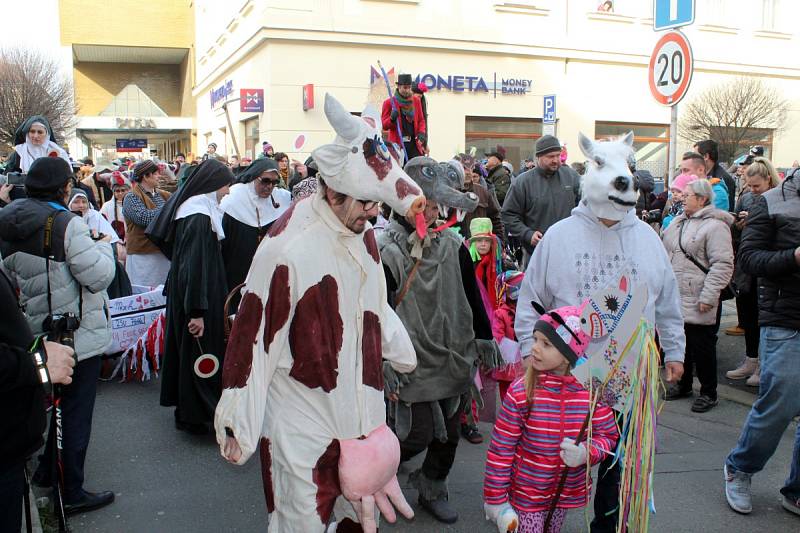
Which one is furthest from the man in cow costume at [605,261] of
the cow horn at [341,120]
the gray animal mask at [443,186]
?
the cow horn at [341,120]

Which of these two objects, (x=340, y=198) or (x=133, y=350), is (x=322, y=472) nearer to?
(x=340, y=198)

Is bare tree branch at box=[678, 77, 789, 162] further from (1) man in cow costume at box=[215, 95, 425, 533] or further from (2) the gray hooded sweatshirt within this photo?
(1) man in cow costume at box=[215, 95, 425, 533]

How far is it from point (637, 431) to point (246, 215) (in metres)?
3.49

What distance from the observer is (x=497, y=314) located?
495 centimetres

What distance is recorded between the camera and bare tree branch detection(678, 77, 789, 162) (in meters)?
17.6

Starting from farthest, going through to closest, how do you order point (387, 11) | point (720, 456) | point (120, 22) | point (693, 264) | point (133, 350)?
point (120, 22) < point (387, 11) < point (133, 350) < point (693, 264) < point (720, 456)

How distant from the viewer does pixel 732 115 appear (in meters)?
17.8

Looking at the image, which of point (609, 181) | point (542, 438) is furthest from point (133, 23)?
point (542, 438)

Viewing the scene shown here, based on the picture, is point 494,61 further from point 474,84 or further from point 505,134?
point 505,134

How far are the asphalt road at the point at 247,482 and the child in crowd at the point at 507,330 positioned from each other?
63cm

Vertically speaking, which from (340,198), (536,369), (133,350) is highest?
(340,198)

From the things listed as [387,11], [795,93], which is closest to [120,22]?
[387,11]

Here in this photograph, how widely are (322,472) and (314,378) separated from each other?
1.13ft

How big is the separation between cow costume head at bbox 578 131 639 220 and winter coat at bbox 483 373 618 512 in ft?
2.76
